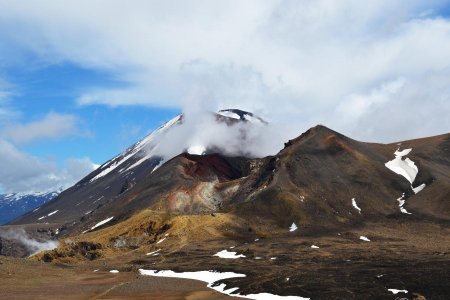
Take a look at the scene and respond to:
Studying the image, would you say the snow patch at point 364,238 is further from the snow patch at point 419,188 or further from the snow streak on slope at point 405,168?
the snow patch at point 419,188

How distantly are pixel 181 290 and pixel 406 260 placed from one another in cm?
3532

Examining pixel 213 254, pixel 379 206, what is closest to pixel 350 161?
pixel 379 206

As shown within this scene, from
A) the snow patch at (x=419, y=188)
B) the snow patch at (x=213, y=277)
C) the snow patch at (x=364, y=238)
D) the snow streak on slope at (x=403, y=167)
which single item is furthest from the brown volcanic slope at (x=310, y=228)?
the snow streak on slope at (x=403, y=167)

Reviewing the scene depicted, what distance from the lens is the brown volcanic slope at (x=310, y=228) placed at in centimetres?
6819

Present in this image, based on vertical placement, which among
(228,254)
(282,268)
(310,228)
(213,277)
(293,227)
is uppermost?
(293,227)

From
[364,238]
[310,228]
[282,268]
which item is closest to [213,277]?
[282,268]

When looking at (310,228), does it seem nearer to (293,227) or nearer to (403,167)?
(293,227)

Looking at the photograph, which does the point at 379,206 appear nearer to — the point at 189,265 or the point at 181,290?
the point at 189,265

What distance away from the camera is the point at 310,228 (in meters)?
136

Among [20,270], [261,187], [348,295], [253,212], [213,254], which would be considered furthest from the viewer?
[261,187]

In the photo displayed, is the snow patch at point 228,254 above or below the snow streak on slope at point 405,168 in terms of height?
below

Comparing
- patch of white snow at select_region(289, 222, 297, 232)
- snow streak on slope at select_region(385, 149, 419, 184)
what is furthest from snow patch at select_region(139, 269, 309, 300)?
snow streak on slope at select_region(385, 149, 419, 184)

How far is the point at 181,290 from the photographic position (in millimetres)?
69438

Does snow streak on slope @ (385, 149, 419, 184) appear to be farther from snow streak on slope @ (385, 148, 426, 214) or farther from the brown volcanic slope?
the brown volcanic slope
